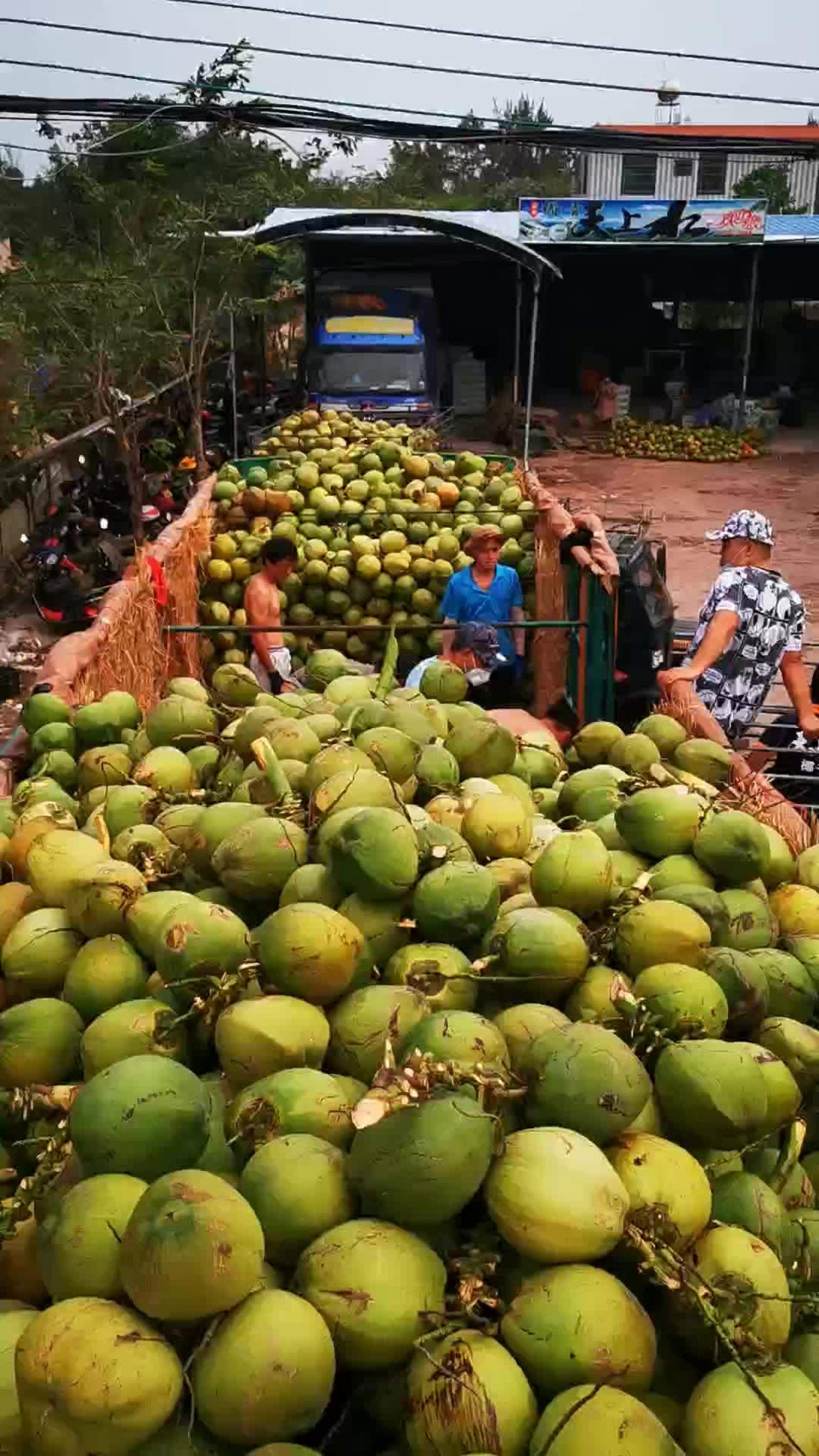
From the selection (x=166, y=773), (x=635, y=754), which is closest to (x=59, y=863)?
(x=166, y=773)

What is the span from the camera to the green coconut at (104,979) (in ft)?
6.82

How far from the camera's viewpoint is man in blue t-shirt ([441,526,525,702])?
6.42 meters

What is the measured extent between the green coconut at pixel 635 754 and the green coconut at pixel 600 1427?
1.81m

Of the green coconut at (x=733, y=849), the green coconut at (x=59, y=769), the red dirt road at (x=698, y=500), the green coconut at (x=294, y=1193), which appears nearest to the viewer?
the green coconut at (x=294, y=1193)

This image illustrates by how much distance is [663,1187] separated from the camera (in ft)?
5.50

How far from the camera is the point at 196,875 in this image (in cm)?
243

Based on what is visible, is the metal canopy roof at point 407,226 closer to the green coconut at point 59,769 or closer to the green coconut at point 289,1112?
the green coconut at point 59,769

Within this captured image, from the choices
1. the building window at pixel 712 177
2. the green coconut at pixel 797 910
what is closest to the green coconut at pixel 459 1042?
→ the green coconut at pixel 797 910

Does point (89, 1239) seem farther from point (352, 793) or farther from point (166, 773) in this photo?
point (166, 773)

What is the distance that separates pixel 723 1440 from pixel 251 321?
77.9 feet

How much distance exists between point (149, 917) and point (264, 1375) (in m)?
0.90

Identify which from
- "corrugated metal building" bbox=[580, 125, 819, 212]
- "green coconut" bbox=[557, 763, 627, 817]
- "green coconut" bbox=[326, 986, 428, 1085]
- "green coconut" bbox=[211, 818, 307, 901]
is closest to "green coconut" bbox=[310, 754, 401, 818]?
"green coconut" bbox=[211, 818, 307, 901]

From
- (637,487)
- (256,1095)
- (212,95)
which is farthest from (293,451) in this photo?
(212,95)

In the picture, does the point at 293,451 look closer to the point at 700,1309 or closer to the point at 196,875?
the point at 196,875
